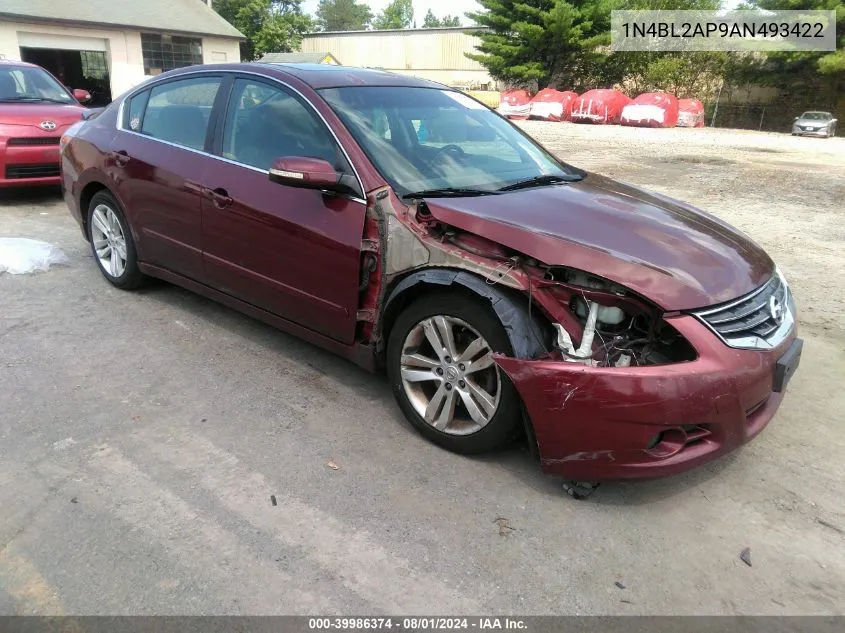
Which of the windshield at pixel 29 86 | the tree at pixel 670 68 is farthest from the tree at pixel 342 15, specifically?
the windshield at pixel 29 86

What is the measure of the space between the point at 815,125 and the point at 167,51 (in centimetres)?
2836

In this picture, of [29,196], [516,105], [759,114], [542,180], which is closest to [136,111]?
[542,180]

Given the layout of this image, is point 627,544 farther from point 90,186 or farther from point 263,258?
point 90,186

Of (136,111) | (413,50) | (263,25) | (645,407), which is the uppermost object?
(263,25)

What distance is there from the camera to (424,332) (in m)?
3.11

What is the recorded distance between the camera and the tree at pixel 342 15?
116125 mm

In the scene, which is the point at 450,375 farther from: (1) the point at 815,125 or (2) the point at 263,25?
(2) the point at 263,25

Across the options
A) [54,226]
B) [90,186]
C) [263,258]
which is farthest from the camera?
[54,226]

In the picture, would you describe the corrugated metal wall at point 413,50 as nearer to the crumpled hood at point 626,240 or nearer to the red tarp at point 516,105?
the red tarp at point 516,105

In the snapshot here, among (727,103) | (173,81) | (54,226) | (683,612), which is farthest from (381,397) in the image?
(727,103)

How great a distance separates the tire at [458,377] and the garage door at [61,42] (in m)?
24.7

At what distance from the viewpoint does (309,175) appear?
3.19 metres

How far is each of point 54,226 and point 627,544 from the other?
270 inches

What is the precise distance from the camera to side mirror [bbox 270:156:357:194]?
3193 millimetres
